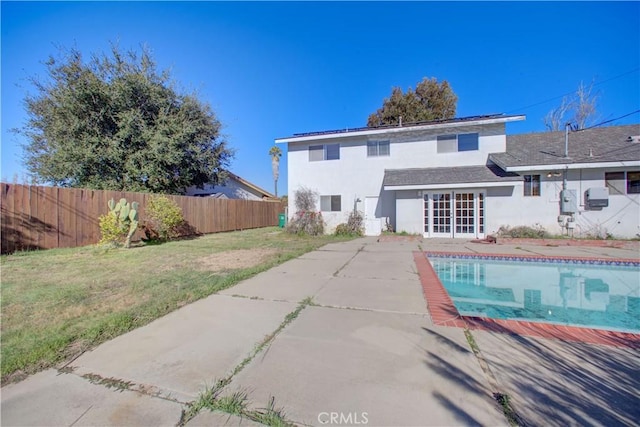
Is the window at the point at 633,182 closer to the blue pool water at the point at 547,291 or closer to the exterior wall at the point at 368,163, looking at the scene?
the exterior wall at the point at 368,163

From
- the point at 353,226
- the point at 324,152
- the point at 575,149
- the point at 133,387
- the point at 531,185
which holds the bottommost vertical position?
the point at 133,387

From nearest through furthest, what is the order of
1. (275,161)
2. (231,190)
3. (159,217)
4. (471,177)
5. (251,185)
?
(159,217) < (471,177) < (231,190) < (251,185) < (275,161)

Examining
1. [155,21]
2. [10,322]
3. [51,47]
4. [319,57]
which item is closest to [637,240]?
[319,57]

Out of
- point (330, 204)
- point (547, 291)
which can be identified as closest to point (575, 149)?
point (547, 291)

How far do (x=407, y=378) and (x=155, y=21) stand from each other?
1441 centimetres

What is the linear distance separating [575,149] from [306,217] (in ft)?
44.7

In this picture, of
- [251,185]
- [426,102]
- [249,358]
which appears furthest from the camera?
[251,185]

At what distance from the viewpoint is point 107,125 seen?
51.4ft

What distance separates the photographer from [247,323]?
3500mm

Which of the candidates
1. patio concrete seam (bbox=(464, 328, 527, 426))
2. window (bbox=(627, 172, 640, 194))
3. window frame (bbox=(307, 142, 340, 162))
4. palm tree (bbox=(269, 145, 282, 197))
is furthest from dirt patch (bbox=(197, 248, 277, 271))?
palm tree (bbox=(269, 145, 282, 197))

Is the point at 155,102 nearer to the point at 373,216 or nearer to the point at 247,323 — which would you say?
the point at 373,216

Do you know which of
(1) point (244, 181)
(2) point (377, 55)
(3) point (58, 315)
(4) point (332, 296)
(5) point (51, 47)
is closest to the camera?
(3) point (58, 315)

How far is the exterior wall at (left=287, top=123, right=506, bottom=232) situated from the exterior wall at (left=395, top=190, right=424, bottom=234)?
5.7 inches

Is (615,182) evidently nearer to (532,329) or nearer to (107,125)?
(532,329)
